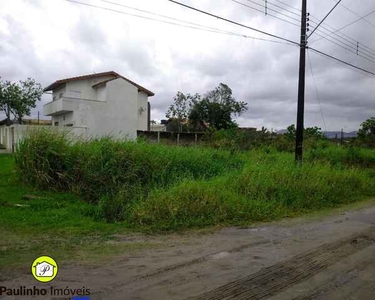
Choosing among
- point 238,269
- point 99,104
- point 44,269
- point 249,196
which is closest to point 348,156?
point 249,196

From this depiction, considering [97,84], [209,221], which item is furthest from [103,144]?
[97,84]

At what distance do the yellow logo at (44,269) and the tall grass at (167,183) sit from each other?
2168mm

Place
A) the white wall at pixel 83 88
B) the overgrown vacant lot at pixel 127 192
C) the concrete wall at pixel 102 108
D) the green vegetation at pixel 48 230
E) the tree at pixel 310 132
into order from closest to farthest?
the green vegetation at pixel 48 230 → the overgrown vacant lot at pixel 127 192 → the tree at pixel 310 132 → the concrete wall at pixel 102 108 → the white wall at pixel 83 88

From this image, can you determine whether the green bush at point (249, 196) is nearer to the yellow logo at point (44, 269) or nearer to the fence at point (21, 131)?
the yellow logo at point (44, 269)

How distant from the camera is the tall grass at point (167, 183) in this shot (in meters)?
7.00

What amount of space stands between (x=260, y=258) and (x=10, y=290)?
3.23 m

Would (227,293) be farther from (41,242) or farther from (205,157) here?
(205,157)

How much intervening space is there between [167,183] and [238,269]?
4.82 metres

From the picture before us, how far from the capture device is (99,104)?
2958cm

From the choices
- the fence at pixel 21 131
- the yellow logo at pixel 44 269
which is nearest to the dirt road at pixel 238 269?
the yellow logo at pixel 44 269

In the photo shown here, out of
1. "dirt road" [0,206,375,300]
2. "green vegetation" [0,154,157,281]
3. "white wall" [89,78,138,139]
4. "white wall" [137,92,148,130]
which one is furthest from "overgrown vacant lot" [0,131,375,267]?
"white wall" [137,92,148,130]

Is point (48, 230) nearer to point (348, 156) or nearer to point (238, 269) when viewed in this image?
point (238, 269)

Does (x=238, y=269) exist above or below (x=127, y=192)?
below

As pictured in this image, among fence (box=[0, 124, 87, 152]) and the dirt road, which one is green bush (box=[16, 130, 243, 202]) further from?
the dirt road
